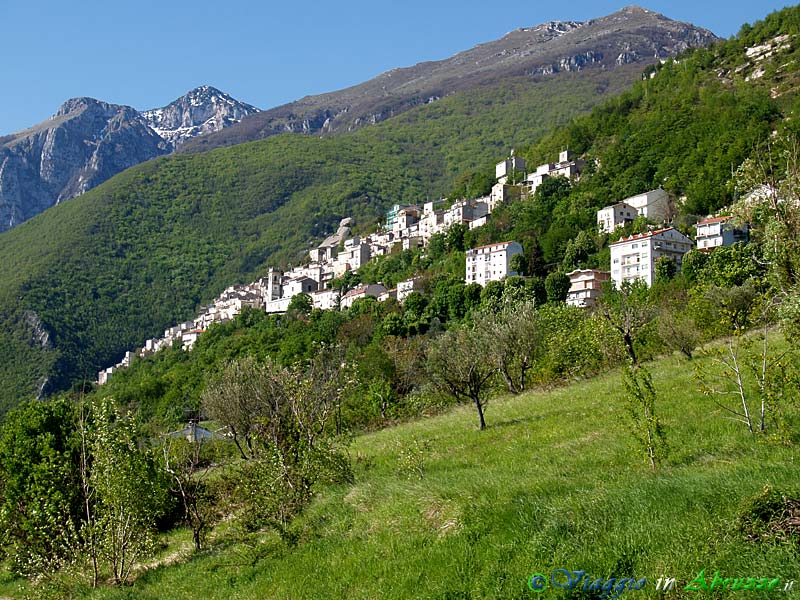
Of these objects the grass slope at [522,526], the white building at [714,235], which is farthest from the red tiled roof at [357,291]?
the grass slope at [522,526]

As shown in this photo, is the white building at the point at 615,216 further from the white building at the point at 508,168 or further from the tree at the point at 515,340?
the tree at the point at 515,340

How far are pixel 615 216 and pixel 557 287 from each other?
19750 millimetres

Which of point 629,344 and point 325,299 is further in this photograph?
point 325,299

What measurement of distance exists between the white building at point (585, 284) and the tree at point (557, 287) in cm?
67

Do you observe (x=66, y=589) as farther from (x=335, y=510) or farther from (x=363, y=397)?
(x=363, y=397)

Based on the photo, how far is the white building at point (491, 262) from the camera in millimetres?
100062

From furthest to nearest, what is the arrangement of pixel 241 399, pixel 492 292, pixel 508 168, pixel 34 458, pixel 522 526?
pixel 508 168
pixel 492 292
pixel 241 399
pixel 34 458
pixel 522 526

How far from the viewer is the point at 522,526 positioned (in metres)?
11.6

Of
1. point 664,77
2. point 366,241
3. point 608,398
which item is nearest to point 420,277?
point 366,241

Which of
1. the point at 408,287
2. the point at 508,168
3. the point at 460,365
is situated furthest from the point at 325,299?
the point at 460,365

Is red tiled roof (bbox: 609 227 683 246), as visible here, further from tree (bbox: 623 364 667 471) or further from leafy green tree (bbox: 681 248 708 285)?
tree (bbox: 623 364 667 471)

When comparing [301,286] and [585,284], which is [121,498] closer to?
[585,284]

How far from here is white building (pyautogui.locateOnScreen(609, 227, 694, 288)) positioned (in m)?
83.2

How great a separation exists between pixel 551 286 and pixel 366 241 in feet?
272
